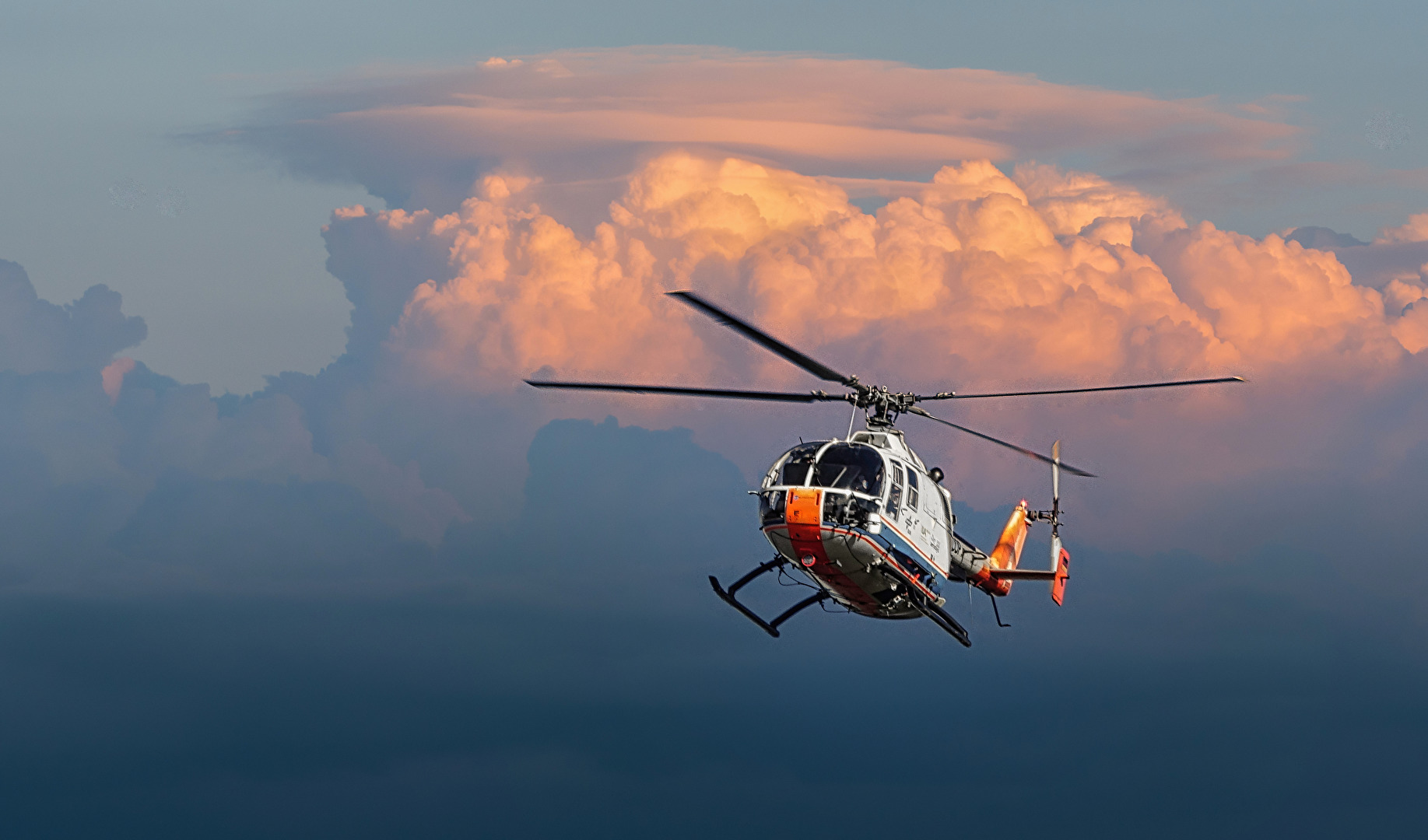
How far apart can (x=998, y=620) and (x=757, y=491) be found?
15.4m

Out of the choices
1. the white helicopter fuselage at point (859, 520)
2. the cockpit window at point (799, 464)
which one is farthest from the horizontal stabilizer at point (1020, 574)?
the cockpit window at point (799, 464)

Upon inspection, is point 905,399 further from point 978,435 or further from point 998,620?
point 998,620

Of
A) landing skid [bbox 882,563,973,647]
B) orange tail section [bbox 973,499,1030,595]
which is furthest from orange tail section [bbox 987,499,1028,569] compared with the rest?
landing skid [bbox 882,563,973,647]

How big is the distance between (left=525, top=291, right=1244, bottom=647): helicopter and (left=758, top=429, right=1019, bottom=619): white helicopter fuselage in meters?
0.04

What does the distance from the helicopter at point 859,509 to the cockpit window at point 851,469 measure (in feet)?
0.14

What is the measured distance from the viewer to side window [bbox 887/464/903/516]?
191ft

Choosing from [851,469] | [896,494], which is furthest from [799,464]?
[896,494]

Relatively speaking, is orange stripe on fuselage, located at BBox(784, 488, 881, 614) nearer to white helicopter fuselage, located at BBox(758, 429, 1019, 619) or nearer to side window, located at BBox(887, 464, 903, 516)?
white helicopter fuselage, located at BBox(758, 429, 1019, 619)

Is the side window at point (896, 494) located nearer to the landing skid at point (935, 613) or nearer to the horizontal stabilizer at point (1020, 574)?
the landing skid at point (935, 613)

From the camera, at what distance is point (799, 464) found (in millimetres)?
57719

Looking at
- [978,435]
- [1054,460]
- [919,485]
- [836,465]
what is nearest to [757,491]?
[836,465]

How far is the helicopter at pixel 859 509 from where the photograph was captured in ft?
186

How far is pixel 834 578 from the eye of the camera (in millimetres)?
59281

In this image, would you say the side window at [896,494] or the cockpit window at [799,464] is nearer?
the cockpit window at [799,464]
